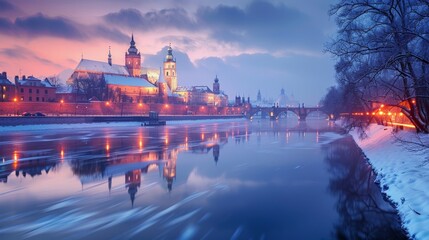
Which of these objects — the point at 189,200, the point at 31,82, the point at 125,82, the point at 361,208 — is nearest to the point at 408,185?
the point at 361,208

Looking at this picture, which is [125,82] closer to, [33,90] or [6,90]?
[33,90]

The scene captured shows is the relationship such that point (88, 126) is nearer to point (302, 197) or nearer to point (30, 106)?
point (30, 106)

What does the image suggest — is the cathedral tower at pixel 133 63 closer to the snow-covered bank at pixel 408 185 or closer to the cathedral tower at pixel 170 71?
the cathedral tower at pixel 170 71

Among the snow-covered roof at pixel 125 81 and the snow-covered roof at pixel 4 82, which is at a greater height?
the snow-covered roof at pixel 125 81

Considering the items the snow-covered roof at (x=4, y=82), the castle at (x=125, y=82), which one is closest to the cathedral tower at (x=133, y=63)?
the castle at (x=125, y=82)

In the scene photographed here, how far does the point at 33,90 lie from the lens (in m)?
78.2

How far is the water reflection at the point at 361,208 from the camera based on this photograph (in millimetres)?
8805

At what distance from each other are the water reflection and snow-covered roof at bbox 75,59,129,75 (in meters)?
117

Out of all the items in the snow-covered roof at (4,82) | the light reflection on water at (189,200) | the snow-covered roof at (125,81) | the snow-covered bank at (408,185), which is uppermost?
the snow-covered roof at (125,81)

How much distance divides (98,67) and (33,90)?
154 feet

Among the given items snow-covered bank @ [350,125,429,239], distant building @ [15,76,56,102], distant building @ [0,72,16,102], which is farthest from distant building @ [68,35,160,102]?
snow-covered bank @ [350,125,429,239]

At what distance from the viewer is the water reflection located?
8805 mm

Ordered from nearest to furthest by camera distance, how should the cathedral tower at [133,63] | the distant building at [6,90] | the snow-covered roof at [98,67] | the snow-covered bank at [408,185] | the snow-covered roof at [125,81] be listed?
the snow-covered bank at [408,185]
the distant building at [6,90]
the snow-covered roof at [125,81]
the snow-covered roof at [98,67]
the cathedral tower at [133,63]

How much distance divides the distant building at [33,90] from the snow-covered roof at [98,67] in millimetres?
39326
